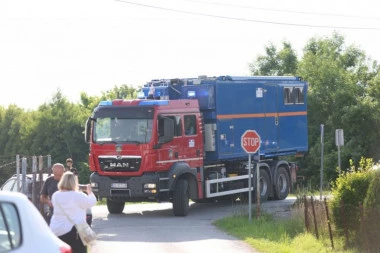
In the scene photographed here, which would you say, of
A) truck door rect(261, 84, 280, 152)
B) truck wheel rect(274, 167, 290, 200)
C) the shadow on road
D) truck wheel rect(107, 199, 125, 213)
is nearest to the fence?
the shadow on road

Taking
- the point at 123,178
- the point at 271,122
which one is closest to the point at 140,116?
the point at 123,178

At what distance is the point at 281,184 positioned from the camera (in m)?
31.5

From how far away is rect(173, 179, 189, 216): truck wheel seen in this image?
25375 millimetres

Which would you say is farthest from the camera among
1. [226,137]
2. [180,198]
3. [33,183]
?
[226,137]

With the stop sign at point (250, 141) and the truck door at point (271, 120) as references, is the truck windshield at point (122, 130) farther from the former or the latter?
the truck door at point (271, 120)

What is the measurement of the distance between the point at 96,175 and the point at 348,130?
1090 inches

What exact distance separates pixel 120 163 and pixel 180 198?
6.32ft

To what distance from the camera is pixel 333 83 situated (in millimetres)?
52812

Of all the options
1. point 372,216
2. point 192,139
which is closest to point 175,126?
point 192,139

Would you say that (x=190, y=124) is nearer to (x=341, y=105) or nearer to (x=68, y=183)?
(x=68, y=183)

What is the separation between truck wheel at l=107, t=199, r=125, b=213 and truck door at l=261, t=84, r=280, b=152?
5.33m

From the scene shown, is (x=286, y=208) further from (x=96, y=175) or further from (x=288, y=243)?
(x=288, y=243)

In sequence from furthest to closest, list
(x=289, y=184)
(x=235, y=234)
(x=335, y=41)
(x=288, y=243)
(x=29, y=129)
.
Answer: (x=29, y=129)
(x=335, y=41)
(x=289, y=184)
(x=235, y=234)
(x=288, y=243)

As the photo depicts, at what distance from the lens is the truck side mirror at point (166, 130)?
24844 mm
